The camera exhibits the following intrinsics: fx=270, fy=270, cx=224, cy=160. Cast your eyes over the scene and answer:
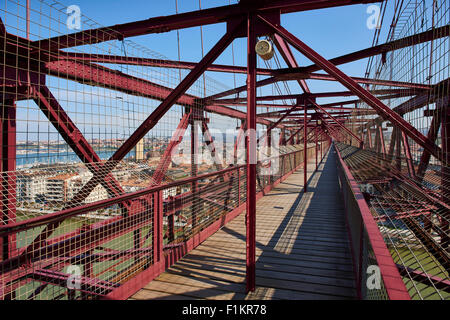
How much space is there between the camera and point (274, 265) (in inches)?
157

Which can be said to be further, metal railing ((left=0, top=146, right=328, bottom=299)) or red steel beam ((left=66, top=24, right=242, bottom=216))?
red steel beam ((left=66, top=24, right=242, bottom=216))

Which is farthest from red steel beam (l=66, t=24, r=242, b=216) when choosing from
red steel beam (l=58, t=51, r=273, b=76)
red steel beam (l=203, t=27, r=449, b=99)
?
red steel beam (l=203, t=27, r=449, b=99)


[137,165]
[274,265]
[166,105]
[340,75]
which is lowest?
[274,265]

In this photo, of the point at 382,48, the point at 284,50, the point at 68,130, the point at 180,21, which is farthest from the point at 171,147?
the point at 382,48

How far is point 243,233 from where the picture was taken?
17.8 ft

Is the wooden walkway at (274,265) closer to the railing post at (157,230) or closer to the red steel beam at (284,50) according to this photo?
the railing post at (157,230)

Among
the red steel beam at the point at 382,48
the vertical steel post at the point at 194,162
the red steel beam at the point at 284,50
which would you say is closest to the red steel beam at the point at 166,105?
the red steel beam at the point at 284,50

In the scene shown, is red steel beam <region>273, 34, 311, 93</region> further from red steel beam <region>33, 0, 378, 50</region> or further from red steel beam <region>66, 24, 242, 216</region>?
red steel beam <region>66, 24, 242, 216</region>

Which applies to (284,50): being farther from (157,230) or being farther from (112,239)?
(112,239)

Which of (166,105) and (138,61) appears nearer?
(166,105)

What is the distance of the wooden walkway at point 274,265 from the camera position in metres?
3.29

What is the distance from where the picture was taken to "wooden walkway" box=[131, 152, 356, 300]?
10.8ft

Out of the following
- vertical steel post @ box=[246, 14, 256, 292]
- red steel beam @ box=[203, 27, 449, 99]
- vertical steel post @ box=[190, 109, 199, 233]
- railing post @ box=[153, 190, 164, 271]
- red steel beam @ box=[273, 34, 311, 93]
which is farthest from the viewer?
vertical steel post @ box=[190, 109, 199, 233]
